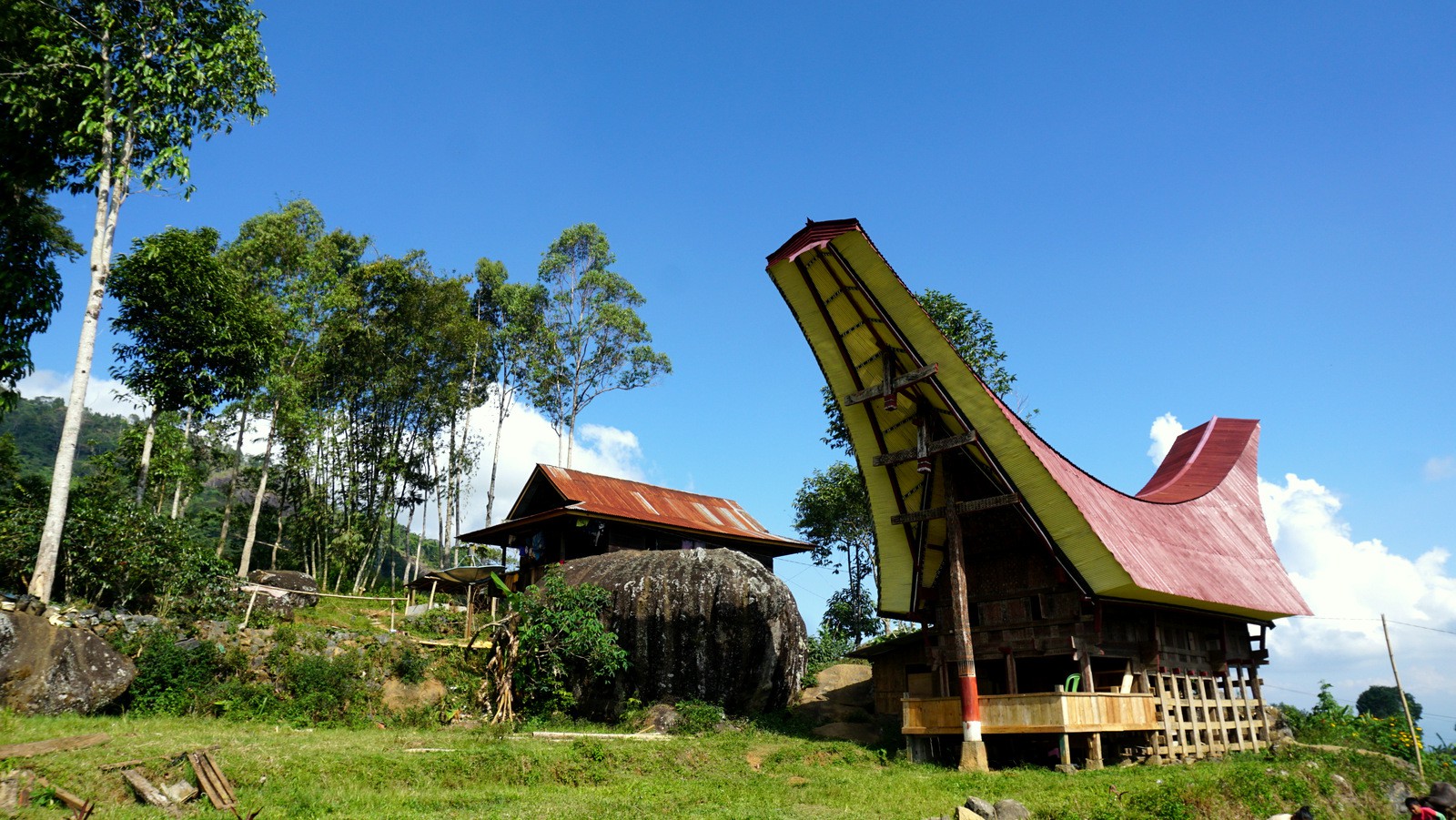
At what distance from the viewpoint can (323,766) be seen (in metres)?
12.7

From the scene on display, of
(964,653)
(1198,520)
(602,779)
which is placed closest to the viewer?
(602,779)

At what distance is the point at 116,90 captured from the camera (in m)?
20.0

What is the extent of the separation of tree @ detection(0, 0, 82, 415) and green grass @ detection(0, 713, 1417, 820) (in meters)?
11.1

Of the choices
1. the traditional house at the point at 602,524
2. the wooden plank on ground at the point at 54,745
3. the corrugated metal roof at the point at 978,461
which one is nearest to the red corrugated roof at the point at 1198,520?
the corrugated metal roof at the point at 978,461

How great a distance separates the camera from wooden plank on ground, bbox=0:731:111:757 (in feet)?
36.8

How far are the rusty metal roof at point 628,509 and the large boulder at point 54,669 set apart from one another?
13.3m

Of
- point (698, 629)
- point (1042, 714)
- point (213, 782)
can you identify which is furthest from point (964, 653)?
point (213, 782)

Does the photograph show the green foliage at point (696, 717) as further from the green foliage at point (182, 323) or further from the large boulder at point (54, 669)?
the green foliage at point (182, 323)

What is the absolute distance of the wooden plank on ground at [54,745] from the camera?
11.2m

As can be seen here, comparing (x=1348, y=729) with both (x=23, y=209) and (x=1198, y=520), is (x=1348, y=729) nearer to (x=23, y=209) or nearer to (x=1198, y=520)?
(x=1198, y=520)

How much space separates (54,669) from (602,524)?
1582 centimetres

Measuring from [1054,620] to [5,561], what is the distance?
77.0ft

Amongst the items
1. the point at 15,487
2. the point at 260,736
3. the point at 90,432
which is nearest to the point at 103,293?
the point at 15,487

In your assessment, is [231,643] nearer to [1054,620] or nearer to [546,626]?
[546,626]
